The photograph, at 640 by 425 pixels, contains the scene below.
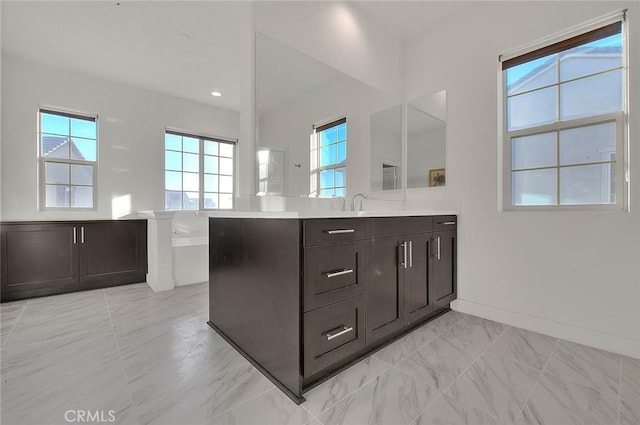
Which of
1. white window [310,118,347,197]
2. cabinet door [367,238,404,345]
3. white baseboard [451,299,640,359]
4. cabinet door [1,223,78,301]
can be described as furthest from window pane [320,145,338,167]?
cabinet door [1,223,78,301]

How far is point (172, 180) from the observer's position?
14.7ft

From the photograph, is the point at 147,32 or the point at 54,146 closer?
the point at 147,32

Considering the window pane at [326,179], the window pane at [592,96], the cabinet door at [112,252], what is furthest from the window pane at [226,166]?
the window pane at [592,96]

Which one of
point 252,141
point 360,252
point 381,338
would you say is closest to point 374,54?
point 252,141

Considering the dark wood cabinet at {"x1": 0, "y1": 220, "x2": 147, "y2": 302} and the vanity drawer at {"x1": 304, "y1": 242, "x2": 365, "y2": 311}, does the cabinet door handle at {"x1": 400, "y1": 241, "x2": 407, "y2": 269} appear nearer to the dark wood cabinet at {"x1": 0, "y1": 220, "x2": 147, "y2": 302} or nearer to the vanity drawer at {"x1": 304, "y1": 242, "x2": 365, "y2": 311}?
the vanity drawer at {"x1": 304, "y1": 242, "x2": 365, "y2": 311}

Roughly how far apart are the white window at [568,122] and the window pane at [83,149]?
16.1 feet

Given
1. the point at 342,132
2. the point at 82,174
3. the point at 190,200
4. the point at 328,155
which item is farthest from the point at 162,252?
the point at 342,132

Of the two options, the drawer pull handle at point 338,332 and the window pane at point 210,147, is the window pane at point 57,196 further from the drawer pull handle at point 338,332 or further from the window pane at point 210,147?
the drawer pull handle at point 338,332

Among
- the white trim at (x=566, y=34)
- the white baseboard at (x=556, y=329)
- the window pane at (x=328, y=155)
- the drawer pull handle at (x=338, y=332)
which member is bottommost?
the white baseboard at (x=556, y=329)

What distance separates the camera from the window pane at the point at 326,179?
2.33 m

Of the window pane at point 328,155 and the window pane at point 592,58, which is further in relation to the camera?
the window pane at point 328,155

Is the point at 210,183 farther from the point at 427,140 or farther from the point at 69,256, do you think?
the point at 427,140

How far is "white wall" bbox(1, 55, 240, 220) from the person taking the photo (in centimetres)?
321

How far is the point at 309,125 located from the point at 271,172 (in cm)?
56
